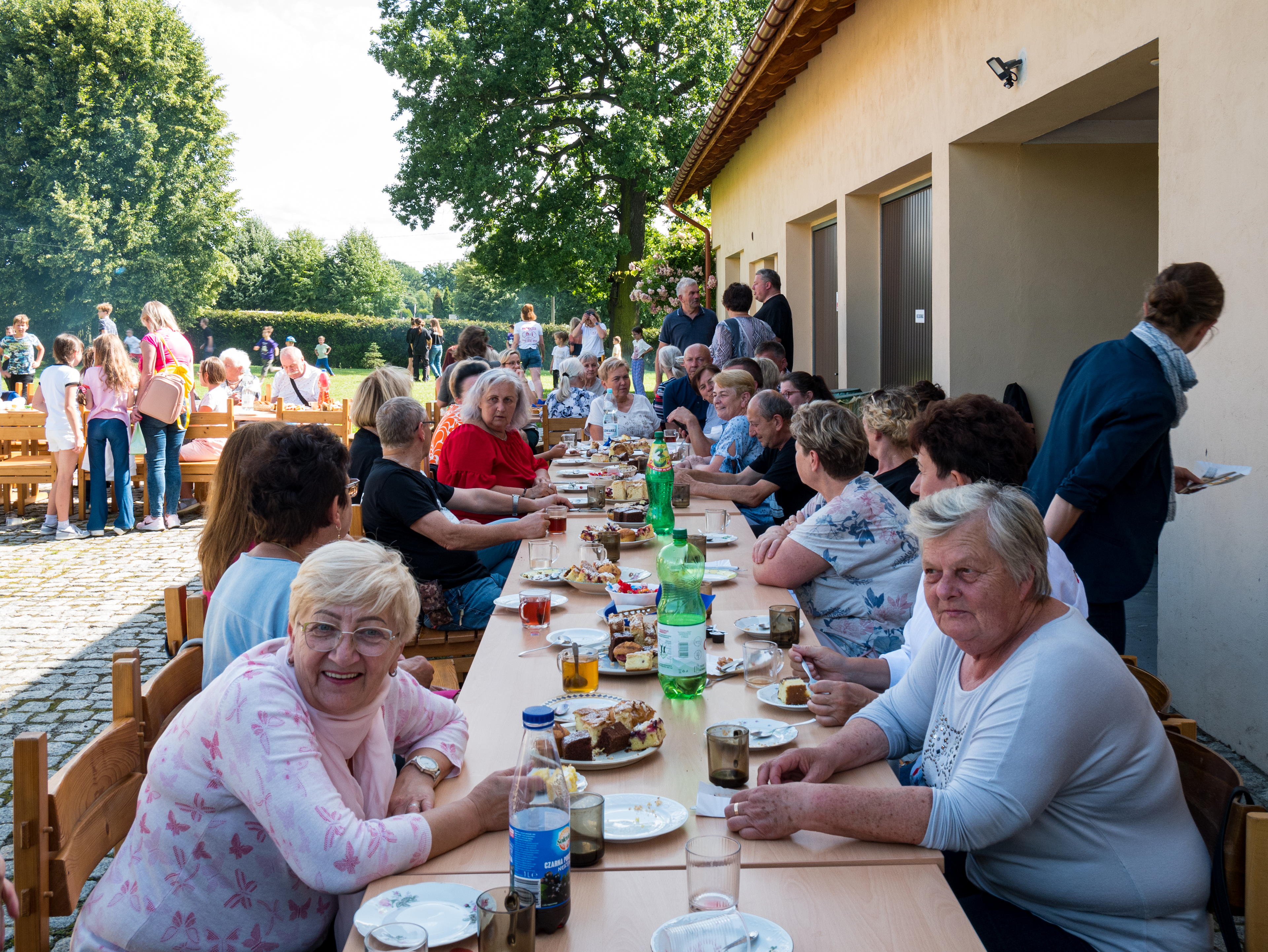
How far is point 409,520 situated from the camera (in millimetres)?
4555

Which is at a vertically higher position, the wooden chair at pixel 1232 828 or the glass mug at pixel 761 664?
the glass mug at pixel 761 664

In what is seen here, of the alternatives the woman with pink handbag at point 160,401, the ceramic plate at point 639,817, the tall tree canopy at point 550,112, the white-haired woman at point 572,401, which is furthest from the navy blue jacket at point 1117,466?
the tall tree canopy at point 550,112

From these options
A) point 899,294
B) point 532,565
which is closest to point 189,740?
point 532,565

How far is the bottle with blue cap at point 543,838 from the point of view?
1.57 m

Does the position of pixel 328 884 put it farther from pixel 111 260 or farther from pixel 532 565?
pixel 111 260

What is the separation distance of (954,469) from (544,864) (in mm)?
1823

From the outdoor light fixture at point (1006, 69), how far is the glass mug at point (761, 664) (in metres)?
4.24

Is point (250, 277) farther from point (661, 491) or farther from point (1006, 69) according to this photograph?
point (661, 491)

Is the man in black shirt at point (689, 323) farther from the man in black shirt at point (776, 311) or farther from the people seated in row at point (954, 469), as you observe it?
the people seated in row at point (954, 469)

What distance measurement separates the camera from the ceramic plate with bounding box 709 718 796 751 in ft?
7.32

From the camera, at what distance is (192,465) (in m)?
9.92

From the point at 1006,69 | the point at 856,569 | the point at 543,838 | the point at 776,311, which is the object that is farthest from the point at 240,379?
the point at 543,838

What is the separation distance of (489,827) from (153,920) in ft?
2.04

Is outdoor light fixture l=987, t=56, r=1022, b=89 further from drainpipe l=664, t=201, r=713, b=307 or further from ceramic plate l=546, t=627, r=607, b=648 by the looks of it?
drainpipe l=664, t=201, r=713, b=307
